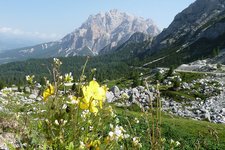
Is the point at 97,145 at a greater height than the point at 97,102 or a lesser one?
lesser

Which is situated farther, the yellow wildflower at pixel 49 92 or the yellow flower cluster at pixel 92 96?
the yellow wildflower at pixel 49 92

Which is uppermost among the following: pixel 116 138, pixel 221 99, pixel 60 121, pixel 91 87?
pixel 91 87

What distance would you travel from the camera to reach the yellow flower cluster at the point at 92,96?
318 cm

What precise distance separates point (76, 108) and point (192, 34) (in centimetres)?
19427

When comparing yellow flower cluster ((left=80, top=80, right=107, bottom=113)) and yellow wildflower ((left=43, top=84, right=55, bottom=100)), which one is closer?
yellow flower cluster ((left=80, top=80, right=107, bottom=113))

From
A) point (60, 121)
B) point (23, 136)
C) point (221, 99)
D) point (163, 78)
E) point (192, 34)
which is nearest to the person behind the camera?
point (60, 121)

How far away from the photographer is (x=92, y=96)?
125 inches

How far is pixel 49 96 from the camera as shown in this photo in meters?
3.48

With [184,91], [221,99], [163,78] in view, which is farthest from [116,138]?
[163,78]

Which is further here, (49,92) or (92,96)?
(49,92)

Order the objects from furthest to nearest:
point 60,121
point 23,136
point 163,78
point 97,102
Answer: point 163,78 < point 23,136 < point 97,102 < point 60,121

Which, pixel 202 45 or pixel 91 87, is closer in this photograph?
pixel 91 87

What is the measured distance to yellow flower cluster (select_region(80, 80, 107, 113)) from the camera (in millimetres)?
3176

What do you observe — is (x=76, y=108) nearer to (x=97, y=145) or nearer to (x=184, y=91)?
(x=97, y=145)
